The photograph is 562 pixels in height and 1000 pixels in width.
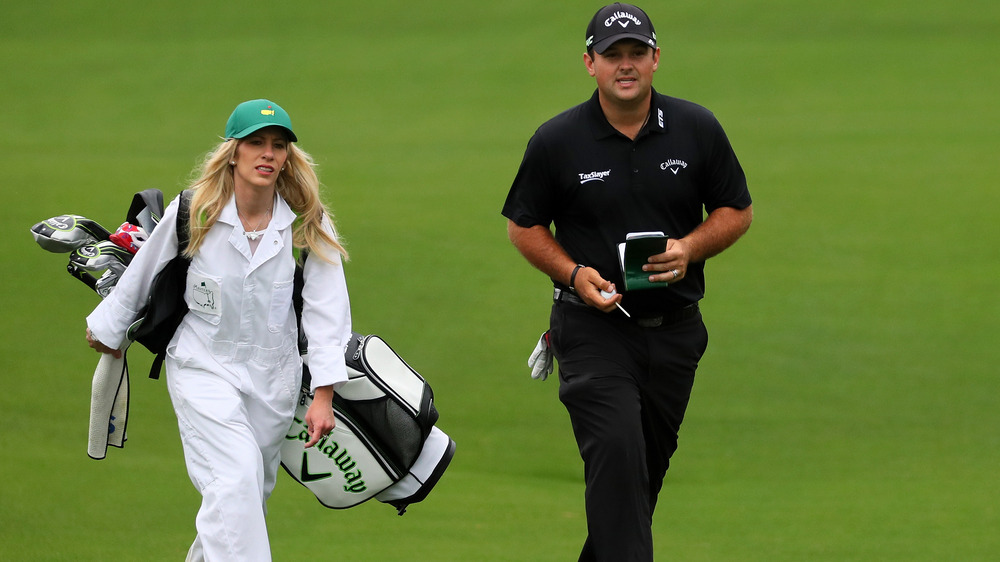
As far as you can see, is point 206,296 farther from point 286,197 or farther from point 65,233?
point 65,233

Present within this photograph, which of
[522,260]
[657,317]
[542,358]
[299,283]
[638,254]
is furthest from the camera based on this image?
[522,260]

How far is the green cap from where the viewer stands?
4.95 metres

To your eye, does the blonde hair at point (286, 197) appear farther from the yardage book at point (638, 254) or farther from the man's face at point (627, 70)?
the man's face at point (627, 70)

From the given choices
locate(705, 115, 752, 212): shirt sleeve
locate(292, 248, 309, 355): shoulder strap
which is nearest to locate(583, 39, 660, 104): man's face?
locate(705, 115, 752, 212): shirt sleeve

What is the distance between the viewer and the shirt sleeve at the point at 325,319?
498 cm

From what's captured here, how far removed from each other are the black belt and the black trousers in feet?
0.04

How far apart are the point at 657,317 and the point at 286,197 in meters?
1.46

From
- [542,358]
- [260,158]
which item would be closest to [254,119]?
[260,158]

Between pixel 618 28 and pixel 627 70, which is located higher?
pixel 618 28

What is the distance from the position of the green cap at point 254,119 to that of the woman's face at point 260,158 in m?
0.03

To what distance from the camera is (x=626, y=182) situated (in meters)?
5.16

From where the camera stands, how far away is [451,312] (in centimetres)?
Answer: 1147

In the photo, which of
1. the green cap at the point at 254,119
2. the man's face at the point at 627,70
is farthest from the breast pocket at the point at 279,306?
the man's face at the point at 627,70

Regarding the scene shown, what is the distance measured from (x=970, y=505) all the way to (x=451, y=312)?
4.86 m
